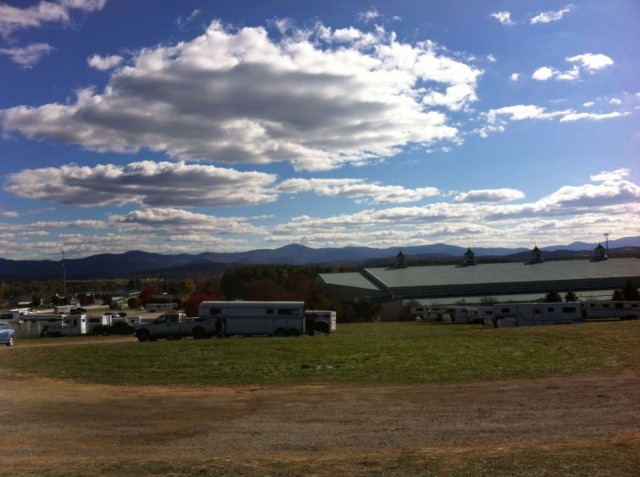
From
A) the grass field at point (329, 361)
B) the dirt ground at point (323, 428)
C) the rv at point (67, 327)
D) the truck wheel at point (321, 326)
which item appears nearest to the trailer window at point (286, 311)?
the grass field at point (329, 361)

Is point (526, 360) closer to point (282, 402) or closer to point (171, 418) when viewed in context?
point (282, 402)

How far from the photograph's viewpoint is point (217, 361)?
2434 cm

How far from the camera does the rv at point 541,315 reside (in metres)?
50.3

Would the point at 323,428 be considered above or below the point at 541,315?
above

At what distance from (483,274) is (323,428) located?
94090 mm

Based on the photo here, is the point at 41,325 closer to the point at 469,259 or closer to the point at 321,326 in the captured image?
the point at 321,326

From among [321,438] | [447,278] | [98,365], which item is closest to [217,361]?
[98,365]

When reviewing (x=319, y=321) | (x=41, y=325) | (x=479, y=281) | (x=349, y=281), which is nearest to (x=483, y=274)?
(x=479, y=281)

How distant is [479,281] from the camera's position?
98.4 m

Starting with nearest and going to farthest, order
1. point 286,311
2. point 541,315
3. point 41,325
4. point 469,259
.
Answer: point 286,311, point 541,315, point 41,325, point 469,259

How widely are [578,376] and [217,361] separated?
45.7ft

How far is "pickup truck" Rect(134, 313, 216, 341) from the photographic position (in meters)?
38.2

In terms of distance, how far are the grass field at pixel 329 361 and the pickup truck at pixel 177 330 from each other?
648 centimetres

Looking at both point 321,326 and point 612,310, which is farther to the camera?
point 612,310
